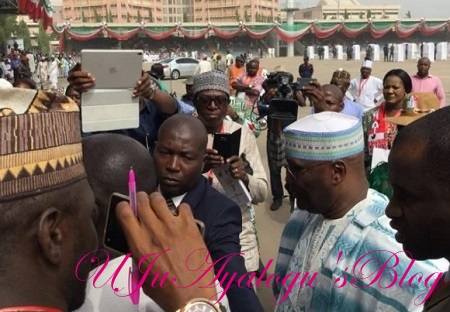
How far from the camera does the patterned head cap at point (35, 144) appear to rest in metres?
1.03

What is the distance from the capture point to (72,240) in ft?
3.71

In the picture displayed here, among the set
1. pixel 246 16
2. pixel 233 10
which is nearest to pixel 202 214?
pixel 246 16

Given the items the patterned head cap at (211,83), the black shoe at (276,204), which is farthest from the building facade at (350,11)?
the patterned head cap at (211,83)

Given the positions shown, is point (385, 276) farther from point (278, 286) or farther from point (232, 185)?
point (232, 185)

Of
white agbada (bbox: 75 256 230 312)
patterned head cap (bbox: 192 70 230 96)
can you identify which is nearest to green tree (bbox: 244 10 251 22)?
patterned head cap (bbox: 192 70 230 96)

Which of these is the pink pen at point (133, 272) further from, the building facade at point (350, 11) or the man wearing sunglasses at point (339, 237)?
the building facade at point (350, 11)

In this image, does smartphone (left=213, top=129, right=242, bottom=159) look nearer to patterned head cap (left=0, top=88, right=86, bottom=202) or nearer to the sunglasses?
the sunglasses

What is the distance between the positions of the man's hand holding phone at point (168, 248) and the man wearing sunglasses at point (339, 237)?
826 mm

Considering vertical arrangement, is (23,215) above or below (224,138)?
above

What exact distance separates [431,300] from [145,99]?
2.48 metres

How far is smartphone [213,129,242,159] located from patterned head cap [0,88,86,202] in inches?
71.9

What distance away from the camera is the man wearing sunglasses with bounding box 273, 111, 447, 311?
175 centimetres

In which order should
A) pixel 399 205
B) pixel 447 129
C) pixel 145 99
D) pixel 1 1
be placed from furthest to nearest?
pixel 1 1 → pixel 145 99 → pixel 399 205 → pixel 447 129

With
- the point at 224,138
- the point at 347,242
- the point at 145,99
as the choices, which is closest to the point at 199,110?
the point at 145,99
